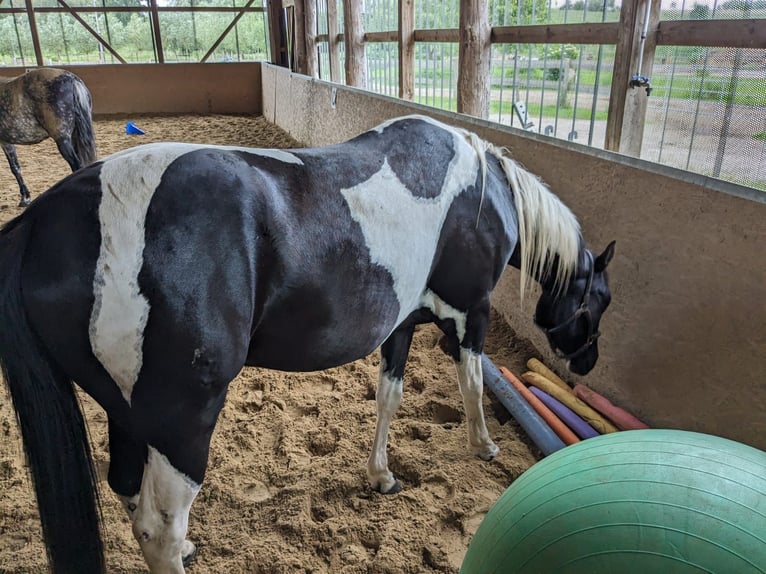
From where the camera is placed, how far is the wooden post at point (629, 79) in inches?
111

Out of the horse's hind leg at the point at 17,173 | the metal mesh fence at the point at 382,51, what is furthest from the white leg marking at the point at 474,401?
the metal mesh fence at the point at 382,51

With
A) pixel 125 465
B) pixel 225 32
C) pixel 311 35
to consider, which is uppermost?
pixel 225 32

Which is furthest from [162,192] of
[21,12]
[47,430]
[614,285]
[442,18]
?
[21,12]

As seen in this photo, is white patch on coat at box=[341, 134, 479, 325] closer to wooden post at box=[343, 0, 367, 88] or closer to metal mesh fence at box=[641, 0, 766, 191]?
metal mesh fence at box=[641, 0, 766, 191]

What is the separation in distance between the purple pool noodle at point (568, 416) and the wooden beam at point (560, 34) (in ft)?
6.54

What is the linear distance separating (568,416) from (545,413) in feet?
0.32

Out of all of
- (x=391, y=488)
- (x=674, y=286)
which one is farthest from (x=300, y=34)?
(x=391, y=488)

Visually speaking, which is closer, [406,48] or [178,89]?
[406,48]

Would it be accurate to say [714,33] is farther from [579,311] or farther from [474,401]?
[474,401]

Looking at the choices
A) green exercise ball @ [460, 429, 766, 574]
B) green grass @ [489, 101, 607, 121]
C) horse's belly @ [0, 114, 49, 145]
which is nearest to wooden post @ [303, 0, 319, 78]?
horse's belly @ [0, 114, 49, 145]

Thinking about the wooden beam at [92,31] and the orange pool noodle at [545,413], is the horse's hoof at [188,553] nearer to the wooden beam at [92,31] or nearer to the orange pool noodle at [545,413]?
the orange pool noodle at [545,413]

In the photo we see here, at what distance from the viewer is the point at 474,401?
221 centimetres

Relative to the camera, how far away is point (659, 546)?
0.92 meters

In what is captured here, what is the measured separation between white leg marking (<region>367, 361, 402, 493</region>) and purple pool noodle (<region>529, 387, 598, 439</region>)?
778 mm
